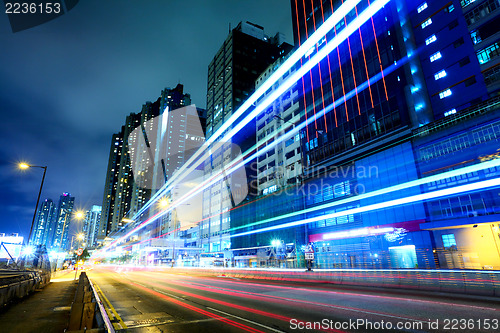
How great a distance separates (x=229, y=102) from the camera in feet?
328

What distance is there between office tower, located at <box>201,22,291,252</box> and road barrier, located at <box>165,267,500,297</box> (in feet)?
168

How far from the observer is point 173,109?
19525cm

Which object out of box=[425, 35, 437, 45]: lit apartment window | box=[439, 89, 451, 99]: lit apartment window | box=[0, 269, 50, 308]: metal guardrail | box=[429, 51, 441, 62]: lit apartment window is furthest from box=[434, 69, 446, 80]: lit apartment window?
box=[0, 269, 50, 308]: metal guardrail

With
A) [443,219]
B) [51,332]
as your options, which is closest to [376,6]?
[443,219]

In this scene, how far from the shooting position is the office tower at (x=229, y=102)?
274 ft

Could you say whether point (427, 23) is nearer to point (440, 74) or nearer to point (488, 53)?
point (440, 74)

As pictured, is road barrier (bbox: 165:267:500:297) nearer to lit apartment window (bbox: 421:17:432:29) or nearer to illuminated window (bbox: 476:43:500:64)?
illuminated window (bbox: 476:43:500:64)

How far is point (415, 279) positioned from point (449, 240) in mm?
17797

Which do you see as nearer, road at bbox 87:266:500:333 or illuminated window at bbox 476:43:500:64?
road at bbox 87:266:500:333

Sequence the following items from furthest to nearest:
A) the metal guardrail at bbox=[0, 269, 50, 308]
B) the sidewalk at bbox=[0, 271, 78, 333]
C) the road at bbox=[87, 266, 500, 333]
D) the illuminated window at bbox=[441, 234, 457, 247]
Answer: the illuminated window at bbox=[441, 234, 457, 247], the metal guardrail at bbox=[0, 269, 50, 308], the sidewalk at bbox=[0, 271, 78, 333], the road at bbox=[87, 266, 500, 333]

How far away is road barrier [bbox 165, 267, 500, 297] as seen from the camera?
1351cm

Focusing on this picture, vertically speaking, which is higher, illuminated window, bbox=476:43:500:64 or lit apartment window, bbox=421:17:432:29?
lit apartment window, bbox=421:17:432:29

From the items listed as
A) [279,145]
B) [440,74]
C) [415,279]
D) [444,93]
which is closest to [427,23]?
[440,74]

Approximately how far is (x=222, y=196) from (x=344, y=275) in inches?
2680
